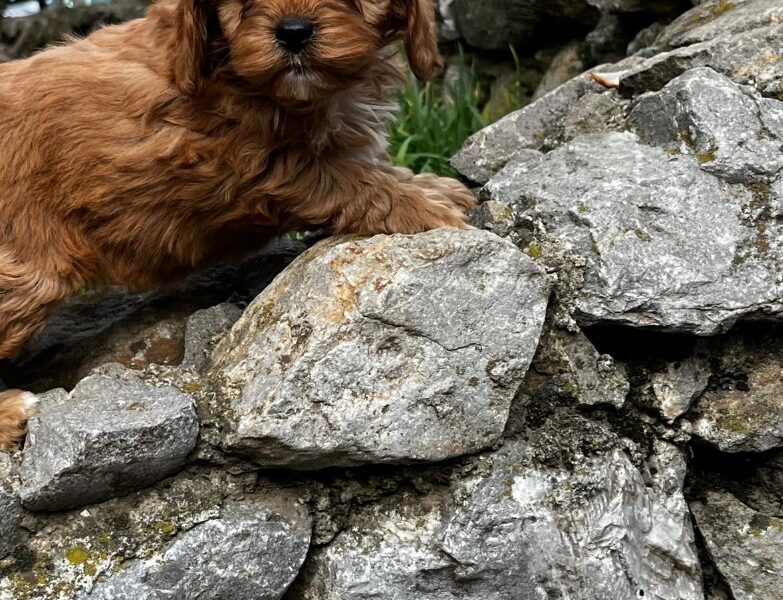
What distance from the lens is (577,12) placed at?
5867 millimetres

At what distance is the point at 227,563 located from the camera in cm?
259

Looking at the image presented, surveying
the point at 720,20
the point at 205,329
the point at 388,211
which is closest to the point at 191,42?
the point at 388,211

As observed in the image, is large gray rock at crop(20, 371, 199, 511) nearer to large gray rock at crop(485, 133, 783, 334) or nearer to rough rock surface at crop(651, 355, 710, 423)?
large gray rock at crop(485, 133, 783, 334)

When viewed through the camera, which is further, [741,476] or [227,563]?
[741,476]

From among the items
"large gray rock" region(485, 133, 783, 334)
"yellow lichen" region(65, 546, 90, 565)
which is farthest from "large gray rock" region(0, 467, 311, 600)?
"large gray rock" region(485, 133, 783, 334)

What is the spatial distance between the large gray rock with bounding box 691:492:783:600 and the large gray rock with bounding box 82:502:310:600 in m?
1.33

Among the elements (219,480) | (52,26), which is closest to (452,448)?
(219,480)

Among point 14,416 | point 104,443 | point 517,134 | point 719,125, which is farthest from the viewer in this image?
point 517,134

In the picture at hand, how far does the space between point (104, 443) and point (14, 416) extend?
0.46 m

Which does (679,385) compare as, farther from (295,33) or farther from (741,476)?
(295,33)

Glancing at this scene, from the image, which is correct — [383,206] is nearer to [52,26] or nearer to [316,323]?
[316,323]

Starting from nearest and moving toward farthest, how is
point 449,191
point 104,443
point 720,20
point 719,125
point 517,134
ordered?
1. point 104,443
2. point 719,125
3. point 449,191
4. point 517,134
5. point 720,20

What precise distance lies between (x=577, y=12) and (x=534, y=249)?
3394 mm

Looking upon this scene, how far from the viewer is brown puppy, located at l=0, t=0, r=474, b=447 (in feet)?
9.75
